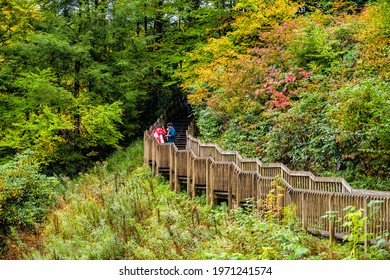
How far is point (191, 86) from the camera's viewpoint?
2573cm

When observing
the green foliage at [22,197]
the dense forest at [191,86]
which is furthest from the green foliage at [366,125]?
the green foliage at [22,197]

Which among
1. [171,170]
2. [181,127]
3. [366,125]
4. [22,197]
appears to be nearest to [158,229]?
[171,170]

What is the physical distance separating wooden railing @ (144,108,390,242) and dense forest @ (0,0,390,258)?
114cm

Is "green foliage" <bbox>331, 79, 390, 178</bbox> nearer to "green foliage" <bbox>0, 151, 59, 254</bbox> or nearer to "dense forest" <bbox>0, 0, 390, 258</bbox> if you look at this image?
"dense forest" <bbox>0, 0, 390, 258</bbox>

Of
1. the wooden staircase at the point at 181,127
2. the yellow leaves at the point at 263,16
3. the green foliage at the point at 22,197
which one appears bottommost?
the green foliage at the point at 22,197

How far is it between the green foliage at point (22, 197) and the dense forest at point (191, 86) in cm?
5

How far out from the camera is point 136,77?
2812 cm

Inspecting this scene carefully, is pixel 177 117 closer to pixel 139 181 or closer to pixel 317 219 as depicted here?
pixel 139 181

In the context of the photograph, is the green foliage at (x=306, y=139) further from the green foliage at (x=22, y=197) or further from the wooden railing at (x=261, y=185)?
the green foliage at (x=22, y=197)

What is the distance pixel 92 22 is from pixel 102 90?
11.8 feet

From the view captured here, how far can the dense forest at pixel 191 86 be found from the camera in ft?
48.2

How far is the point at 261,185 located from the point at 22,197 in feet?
31.2

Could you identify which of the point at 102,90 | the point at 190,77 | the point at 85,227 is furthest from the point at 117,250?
the point at 190,77

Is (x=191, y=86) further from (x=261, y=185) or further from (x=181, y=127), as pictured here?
(x=261, y=185)
